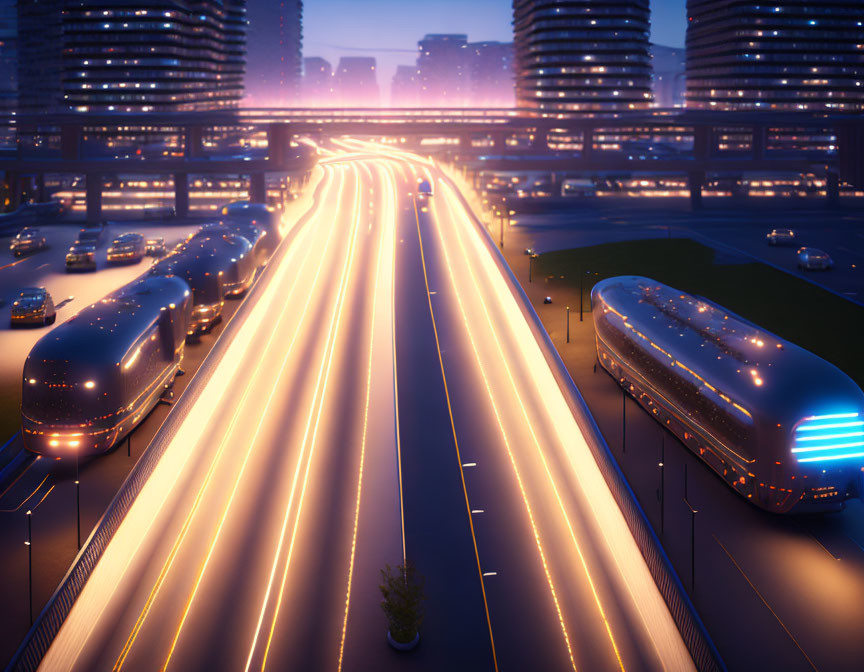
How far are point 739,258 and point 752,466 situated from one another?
51578 mm

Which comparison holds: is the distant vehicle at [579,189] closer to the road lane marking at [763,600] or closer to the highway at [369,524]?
the highway at [369,524]

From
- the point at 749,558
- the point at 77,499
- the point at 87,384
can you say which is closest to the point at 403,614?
the point at 749,558

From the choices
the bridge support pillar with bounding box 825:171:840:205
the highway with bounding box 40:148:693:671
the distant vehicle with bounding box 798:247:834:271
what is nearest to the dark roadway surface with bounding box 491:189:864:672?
the highway with bounding box 40:148:693:671

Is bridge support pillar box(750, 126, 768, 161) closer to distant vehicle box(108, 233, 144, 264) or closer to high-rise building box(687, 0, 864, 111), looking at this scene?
high-rise building box(687, 0, 864, 111)

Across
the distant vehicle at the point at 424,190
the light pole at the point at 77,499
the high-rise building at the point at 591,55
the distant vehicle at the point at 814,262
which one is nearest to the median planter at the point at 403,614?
the light pole at the point at 77,499

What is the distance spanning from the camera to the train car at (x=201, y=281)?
48031mm

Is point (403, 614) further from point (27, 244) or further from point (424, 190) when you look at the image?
point (27, 244)

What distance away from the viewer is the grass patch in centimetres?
4759

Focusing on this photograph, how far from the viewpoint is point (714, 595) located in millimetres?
23625

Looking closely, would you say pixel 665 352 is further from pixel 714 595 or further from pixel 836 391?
pixel 714 595

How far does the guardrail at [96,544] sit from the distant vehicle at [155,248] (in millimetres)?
45057

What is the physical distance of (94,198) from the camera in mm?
109188

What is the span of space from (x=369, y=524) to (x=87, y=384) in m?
11.9

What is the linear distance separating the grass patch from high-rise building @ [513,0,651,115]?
98.0 m
